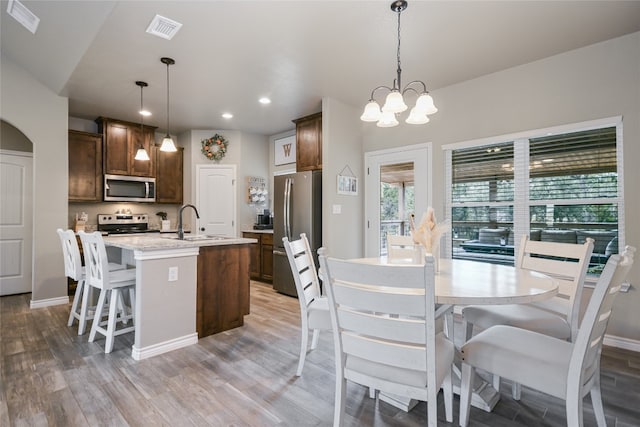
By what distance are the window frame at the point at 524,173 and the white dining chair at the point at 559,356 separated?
1.68m

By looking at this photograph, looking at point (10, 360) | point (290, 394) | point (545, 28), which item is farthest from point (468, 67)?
point (10, 360)

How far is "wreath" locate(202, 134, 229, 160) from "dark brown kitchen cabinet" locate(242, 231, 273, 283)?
1.59 meters

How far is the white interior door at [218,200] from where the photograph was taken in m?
5.93

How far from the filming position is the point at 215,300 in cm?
314

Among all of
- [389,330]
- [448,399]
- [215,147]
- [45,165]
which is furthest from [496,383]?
[215,147]

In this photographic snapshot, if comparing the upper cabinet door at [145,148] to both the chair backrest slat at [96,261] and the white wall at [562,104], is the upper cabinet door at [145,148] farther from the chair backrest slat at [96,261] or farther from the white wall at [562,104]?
the white wall at [562,104]

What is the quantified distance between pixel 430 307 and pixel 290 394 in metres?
1.28

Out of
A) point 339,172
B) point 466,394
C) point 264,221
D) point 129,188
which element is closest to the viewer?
point 466,394

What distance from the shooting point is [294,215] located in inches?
182

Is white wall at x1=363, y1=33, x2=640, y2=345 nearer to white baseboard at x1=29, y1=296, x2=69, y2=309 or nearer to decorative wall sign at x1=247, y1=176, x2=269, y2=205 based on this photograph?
decorative wall sign at x1=247, y1=176, x2=269, y2=205

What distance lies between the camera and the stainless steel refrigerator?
4.43 m

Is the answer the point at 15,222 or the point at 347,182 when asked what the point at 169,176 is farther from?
the point at 347,182

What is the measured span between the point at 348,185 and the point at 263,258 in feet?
6.67

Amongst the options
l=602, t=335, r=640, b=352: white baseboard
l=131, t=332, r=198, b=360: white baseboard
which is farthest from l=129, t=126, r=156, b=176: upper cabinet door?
l=602, t=335, r=640, b=352: white baseboard
